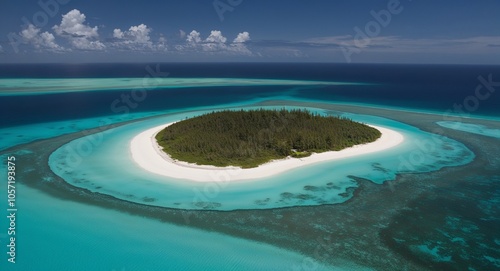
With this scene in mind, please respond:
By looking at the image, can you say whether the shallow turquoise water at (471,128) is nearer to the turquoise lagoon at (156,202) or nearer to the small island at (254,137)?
the turquoise lagoon at (156,202)

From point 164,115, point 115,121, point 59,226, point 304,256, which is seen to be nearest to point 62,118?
point 115,121

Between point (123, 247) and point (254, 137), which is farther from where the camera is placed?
point (254, 137)

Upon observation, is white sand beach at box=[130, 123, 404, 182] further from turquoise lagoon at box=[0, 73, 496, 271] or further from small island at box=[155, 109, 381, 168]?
turquoise lagoon at box=[0, 73, 496, 271]

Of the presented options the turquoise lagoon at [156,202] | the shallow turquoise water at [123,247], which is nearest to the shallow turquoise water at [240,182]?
the turquoise lagoon at [156,202]

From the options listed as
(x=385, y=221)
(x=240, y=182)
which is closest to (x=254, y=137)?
(x=240, y=182)

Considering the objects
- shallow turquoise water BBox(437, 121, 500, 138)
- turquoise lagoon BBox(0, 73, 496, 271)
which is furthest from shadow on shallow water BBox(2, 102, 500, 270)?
shallow turquoise water BBox(437, 121, 500, 138)

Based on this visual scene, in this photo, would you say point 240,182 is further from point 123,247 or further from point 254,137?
point 123,247
